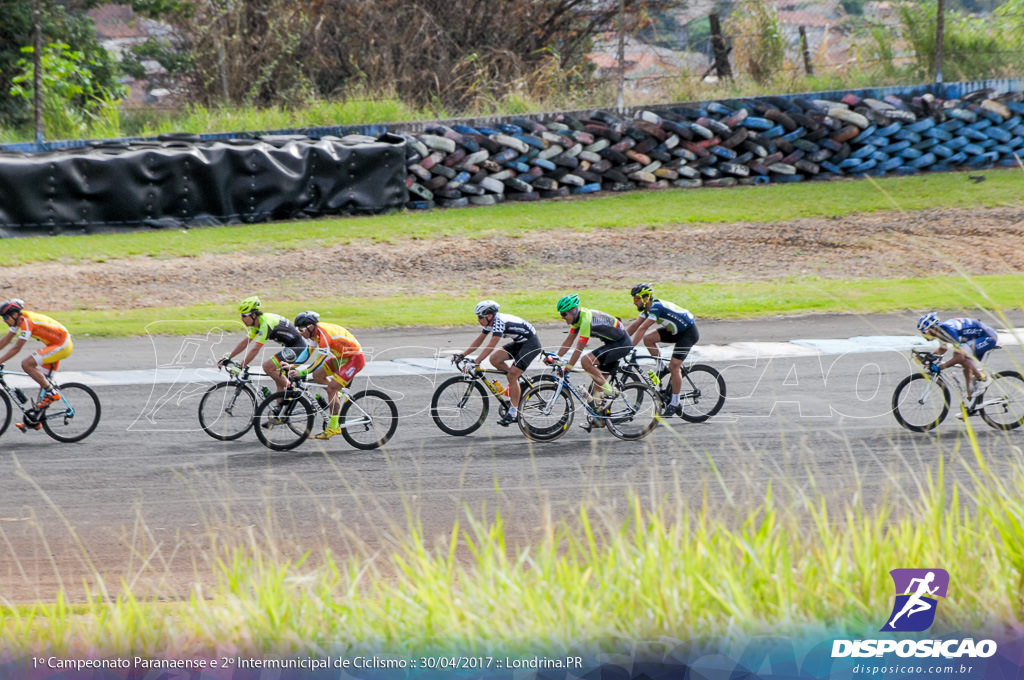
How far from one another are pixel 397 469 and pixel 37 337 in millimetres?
4754

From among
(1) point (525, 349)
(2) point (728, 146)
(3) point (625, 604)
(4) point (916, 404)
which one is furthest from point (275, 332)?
(2) point (728, 146)

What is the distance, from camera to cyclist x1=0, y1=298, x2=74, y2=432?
1196 cm

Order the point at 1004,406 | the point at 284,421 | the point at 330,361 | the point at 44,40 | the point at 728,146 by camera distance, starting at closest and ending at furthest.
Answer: the point at 1004,406
the point at 284,421
the point at 330,361
the point at 728,146
the point at 44,40

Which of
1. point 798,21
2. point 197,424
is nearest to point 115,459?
point 197,424

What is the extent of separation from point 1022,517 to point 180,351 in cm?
1418

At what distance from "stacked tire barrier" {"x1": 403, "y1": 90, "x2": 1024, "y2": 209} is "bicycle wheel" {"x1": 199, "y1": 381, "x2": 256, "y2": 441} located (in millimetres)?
14900

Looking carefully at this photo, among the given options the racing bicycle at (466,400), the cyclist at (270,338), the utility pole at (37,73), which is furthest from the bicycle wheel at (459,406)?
the utility pole at (37,73)

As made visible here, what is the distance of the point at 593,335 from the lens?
12.3m

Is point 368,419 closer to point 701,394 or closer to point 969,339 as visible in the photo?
point 701,394

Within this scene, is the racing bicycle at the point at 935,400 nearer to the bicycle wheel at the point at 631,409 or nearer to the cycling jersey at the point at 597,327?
the bicycle wheel at the point at 631,409

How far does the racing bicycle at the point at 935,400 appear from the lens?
1166 centimetres

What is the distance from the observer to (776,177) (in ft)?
93.1

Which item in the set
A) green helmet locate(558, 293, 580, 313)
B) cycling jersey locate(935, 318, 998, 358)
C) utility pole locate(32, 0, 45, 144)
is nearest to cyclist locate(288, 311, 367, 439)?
green helmet locate(558, 293, 580, 313)

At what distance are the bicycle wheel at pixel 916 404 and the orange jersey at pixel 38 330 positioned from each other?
966cm
